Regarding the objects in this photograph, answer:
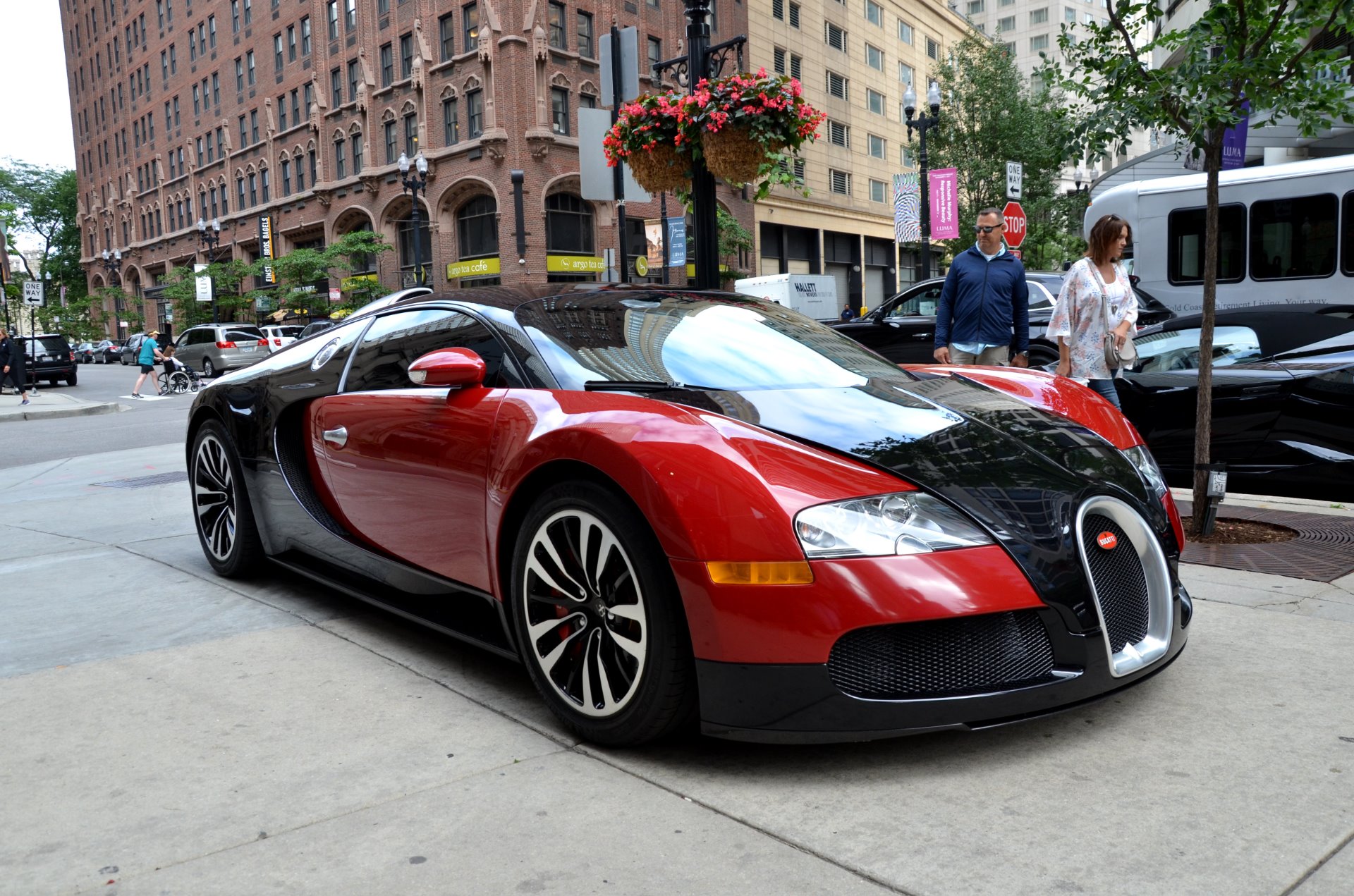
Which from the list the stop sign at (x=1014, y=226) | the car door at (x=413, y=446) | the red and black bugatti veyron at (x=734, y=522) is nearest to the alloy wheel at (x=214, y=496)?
the car door at (x=413, y=446)

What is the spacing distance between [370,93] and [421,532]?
46005 millimetres

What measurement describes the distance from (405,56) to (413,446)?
44.1m

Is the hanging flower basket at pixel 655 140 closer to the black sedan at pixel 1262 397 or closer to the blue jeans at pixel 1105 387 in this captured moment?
the blue jeans at pixel 1105 387

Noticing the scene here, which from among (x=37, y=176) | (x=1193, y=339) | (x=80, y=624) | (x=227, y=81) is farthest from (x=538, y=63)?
(x=37, y=176)

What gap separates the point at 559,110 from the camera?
40438 millimetres

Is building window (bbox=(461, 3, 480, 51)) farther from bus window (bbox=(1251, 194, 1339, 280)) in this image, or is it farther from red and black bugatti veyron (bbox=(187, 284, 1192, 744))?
red and black bugatti veyron (bbox=(187, 284, 1192, 744))

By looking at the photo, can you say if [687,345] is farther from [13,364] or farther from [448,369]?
[13,364]

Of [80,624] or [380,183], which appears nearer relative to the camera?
[80,624]

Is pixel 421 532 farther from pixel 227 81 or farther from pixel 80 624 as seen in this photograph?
pixel 227 81

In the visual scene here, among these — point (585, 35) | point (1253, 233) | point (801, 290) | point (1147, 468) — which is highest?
point (585, 35)

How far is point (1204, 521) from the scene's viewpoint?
5.76 m

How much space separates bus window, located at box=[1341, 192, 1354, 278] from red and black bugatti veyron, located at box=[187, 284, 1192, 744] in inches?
474

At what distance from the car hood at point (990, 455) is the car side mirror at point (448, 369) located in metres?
0.73

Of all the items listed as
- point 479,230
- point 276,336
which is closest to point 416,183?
point 276,336
